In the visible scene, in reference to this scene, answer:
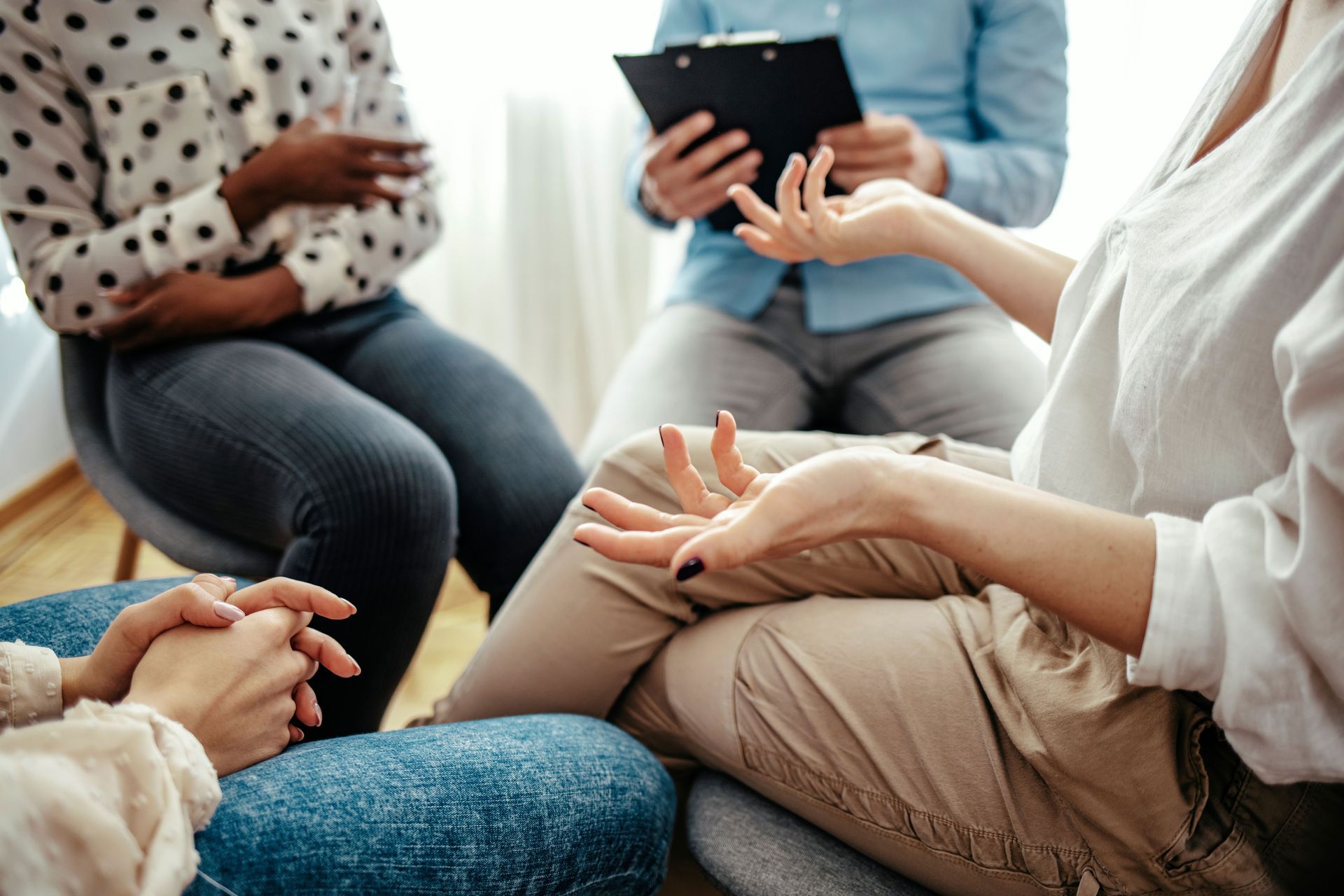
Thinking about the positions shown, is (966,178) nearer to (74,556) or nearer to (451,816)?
(451,816)

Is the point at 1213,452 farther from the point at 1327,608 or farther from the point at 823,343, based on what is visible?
the point at 823,343

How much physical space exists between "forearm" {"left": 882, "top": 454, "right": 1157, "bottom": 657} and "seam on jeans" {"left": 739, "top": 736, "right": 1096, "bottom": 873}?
0.16 m

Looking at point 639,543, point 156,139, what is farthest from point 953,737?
point 156,139

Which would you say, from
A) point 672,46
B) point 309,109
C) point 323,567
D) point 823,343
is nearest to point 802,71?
point 672,46

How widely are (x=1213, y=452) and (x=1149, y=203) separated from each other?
21 cm

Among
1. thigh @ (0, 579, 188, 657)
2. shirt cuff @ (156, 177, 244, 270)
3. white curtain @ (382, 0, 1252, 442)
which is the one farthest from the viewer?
white curtain @ (382, 0, 1252, 442)

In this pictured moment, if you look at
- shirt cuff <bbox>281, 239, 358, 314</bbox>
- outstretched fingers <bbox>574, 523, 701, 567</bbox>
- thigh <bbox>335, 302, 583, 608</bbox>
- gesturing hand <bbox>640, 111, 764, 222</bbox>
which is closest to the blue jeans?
outstretched fingers <bbox>574, 523, 701, 567</bbox>

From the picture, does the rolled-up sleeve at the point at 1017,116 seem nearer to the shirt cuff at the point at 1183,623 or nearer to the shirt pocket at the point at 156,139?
the shirt cuff at the point at 1183,623

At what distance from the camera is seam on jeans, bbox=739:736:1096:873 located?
0.57 m

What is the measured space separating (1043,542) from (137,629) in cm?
55

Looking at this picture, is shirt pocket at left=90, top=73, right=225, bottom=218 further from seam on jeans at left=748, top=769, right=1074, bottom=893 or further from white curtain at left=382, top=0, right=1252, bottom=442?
seam on jeans at left=748, top=769, right=1074, bottom=893

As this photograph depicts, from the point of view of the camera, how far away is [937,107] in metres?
1.26

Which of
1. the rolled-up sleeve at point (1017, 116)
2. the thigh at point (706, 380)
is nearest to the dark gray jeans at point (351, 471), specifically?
the thigh at point (706, 380)

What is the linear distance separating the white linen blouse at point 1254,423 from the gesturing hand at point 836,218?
29 cm
